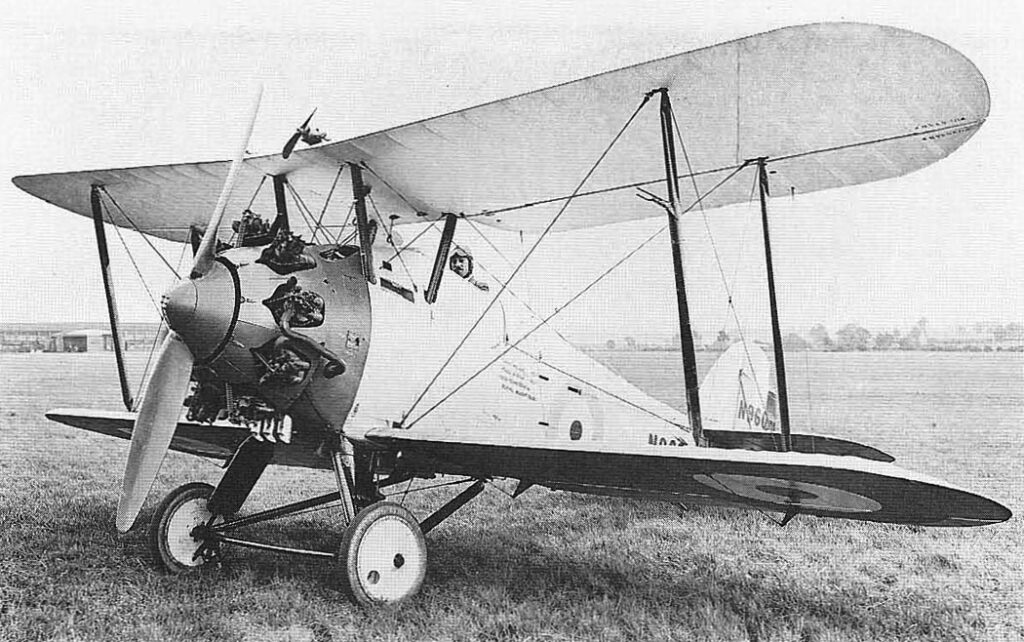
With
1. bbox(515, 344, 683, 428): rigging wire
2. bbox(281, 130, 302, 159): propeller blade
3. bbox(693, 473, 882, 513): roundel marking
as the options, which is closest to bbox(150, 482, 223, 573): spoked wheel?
bbox(281, 130, 302, 159): propeller blade

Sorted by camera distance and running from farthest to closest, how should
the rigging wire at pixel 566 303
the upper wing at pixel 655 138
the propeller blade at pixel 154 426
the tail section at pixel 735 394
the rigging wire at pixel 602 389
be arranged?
1. the tail section at pixel 735 394
2. the rigging wire at pixel 602 389
3. the rigging wire at pixel 566 303
4. the propeller blade at pixel 154 426
5. the upper wing at pixel 655 138

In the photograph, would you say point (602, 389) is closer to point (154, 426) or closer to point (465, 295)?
point (465, 295)

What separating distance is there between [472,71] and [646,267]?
15.9 ft

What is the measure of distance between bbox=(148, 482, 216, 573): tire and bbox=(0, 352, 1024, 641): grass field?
140 millimetres

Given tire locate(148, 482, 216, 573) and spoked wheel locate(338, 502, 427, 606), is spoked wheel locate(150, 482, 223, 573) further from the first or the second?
spoked wheel locate(338, 502, 427, 606)

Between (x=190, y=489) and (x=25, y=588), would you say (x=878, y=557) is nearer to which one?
(x=190, y=489)

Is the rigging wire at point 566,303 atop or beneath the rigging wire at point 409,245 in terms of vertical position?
beneath

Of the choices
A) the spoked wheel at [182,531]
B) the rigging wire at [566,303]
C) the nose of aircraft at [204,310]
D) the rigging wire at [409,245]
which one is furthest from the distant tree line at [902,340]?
the spoked wheel at [182,531]

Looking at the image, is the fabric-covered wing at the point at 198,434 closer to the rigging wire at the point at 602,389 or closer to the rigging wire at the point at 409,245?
the rigging wire at the point at 409,245

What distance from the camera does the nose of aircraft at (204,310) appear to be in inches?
138

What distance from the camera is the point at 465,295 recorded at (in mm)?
4996

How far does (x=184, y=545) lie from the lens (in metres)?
4.70

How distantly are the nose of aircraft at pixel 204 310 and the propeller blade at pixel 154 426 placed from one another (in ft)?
0.75

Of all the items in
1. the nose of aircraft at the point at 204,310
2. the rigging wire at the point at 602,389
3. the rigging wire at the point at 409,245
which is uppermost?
the rigging wire at the point at 409,245
